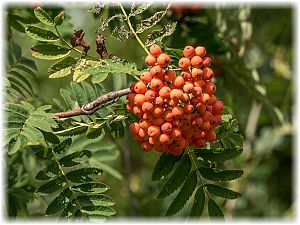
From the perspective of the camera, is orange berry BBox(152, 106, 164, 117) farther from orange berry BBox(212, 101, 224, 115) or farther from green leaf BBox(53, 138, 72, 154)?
green leaf BBox(53, 138, 72, 154)

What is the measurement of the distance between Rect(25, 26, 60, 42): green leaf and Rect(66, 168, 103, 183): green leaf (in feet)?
1.16

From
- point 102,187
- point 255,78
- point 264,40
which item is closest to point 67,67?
point 102,187

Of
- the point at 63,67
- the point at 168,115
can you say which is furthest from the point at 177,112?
the point at 63,67

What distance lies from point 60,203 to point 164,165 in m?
0.29

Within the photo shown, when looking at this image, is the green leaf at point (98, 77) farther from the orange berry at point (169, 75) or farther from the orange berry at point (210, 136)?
the orange berry at point (210, 136)

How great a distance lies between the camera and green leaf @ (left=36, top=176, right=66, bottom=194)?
1711 mm

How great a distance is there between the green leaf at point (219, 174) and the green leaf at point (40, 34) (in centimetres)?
51

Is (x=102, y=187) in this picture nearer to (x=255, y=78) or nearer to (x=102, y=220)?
(x=102, y=220)

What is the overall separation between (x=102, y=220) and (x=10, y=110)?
36 cm

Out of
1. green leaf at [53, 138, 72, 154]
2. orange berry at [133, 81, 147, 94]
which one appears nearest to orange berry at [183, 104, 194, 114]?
orange berry at [133, 81, 147, 94]

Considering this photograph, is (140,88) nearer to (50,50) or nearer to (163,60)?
(163,60)

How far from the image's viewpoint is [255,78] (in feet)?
8.07

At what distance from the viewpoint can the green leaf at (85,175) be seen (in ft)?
5.61

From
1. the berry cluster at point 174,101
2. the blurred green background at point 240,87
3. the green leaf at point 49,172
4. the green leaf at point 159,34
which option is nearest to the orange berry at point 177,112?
the berry cluster at point 174,101
